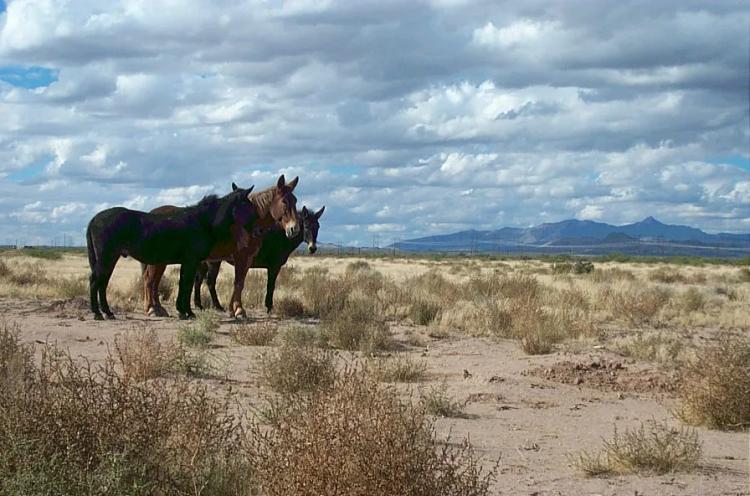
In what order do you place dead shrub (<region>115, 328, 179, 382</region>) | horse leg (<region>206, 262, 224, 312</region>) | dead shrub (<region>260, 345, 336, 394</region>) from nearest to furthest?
dead shrub (<region>260, 345, 336, 394</region>), dead shrub (<region>115, 328, 179, 382</region>), horse leg (<region>206, 262, 224, 312</region>)

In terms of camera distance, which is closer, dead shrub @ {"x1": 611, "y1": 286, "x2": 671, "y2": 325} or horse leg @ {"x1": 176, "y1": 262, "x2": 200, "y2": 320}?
horse leg @ {"x1": 176, "y1": 262, "x2": 200, "y2": 320}

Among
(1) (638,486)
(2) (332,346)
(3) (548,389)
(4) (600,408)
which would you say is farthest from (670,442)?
(2) (332,346)

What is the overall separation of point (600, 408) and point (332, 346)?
16.7 ft

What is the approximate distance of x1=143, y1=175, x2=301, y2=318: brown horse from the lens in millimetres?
18250

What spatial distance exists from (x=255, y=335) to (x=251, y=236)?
3981mm

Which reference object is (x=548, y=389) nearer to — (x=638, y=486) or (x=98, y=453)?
(x=638, y=486)

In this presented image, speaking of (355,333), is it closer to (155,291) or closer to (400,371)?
(400,371)

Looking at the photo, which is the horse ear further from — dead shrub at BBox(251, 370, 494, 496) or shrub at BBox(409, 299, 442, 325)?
dead shrub at BBox(251, 370, 494, 496)

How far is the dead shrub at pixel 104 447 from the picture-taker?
5312 mm

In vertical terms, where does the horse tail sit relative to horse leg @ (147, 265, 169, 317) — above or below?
above

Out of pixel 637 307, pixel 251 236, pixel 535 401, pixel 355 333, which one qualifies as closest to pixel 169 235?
pixel 251 236

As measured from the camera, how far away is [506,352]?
1535cm

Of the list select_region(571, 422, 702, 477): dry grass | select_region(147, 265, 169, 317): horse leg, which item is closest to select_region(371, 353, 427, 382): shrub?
select_region(571, 422, 702, 477): dry grass

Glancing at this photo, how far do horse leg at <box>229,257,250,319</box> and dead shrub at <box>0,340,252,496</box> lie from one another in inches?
472
